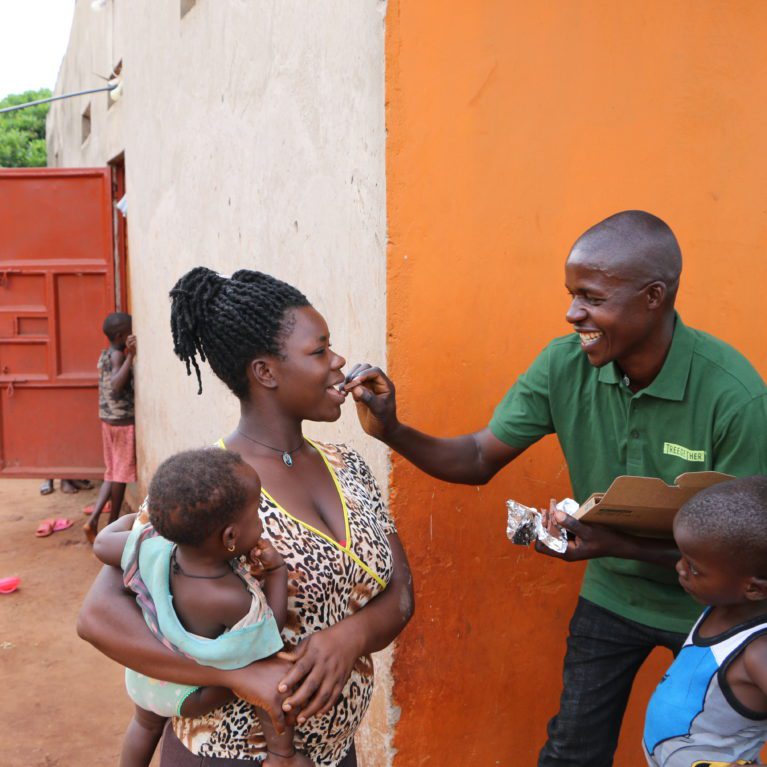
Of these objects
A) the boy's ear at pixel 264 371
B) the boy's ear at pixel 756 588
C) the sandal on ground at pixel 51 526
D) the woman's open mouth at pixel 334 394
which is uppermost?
the boy's ear at pixel 264 371

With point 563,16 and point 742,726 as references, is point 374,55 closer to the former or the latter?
point 563,16

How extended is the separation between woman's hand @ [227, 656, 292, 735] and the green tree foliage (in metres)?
23.7

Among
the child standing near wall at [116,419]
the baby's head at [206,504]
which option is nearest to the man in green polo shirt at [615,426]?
the baby's head at [206,504]

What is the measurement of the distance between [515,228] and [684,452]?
1033 mm

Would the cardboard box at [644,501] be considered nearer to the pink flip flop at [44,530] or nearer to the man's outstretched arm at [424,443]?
the man's outstretched arm at [424,443]

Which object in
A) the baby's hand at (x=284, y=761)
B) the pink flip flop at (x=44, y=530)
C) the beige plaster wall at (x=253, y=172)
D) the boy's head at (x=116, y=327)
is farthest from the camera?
the pink flip flop at (x=44, y=530)

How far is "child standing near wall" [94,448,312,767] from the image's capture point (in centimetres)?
165

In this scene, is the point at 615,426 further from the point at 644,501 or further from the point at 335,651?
the point at 335,651

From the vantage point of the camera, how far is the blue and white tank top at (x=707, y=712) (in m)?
1.86

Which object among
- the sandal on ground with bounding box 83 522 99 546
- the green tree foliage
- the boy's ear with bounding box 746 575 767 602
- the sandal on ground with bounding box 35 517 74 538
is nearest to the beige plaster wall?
the sandal on ground with bounding box 83 522 99 546

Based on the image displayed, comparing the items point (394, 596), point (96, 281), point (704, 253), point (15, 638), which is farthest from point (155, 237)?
point (394, 596)

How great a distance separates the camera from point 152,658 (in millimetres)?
1702

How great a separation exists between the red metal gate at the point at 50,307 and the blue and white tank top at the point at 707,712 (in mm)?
6176

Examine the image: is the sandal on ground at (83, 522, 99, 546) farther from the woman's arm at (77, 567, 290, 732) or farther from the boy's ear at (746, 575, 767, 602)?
the boy's ear at (746, 575, 767, 602)
